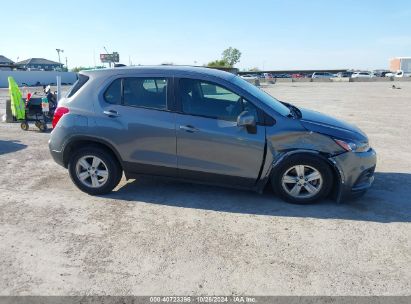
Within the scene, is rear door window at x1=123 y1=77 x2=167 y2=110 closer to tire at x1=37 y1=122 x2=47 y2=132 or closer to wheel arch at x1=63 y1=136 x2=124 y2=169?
wheel arch at x1=63 y1=136 x2=124 y2=169

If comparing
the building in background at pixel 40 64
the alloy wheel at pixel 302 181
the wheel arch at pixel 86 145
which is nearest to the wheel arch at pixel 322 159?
the alloy wheel at pixel 302 181

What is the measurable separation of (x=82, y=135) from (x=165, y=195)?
1423mm

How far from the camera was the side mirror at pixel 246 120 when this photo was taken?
4.11m

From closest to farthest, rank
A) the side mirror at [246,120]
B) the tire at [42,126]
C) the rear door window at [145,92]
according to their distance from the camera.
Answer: the side mirror at [246,120] → the rear door window at [145,92] → the tire at [42,126]

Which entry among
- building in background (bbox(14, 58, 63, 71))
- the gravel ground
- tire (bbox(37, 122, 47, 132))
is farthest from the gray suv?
building in background (bbox(14, 58, 63, 71))

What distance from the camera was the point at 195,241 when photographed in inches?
140

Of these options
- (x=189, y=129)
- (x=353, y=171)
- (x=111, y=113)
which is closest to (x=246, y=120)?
(x=189, y=129)

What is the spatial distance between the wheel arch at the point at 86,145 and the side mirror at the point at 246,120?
1.75 metres

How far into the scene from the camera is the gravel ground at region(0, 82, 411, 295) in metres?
2.89

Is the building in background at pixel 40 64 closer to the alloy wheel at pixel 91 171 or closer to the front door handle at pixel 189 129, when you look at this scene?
the alloy wheel at pixel 91 171

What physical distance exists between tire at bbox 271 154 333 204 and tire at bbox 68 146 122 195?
2215 mm

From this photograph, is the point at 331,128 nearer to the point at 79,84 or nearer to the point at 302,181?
the point at 302,181

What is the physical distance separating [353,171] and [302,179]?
0.63 metres

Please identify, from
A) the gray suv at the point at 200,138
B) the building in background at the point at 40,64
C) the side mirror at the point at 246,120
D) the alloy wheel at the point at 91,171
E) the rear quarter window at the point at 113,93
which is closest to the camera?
the side mirror at the point at 246,120
